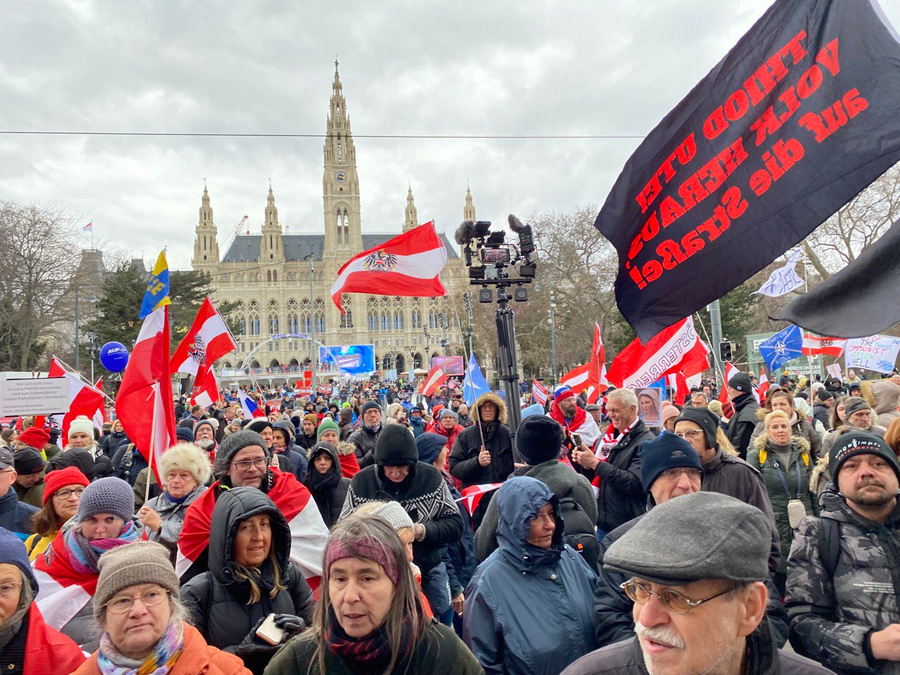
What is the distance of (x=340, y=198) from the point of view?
103562 mm

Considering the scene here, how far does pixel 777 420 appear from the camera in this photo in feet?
15.5

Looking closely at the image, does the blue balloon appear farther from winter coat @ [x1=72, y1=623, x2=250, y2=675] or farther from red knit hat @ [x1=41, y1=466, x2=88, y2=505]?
winter coat @ [x1=72, y1=623, x2=250, y2=675]

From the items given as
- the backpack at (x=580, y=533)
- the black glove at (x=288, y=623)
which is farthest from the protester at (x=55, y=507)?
the backpack at (x=580, y=533)

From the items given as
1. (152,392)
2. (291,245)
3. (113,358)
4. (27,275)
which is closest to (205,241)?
(291,245)

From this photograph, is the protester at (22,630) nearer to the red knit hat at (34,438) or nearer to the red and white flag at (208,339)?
the red knit hat at (34,438)

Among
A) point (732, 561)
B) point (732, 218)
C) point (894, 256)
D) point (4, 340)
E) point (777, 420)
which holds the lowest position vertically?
point (732, 561)

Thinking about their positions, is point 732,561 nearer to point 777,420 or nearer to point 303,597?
point 303,597

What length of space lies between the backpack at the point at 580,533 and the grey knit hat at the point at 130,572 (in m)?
1.77

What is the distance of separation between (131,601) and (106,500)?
1.02m

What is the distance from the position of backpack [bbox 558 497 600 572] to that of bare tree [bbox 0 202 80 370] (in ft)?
101

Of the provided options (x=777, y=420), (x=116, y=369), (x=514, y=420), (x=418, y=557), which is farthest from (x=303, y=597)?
(x=116, y=369)

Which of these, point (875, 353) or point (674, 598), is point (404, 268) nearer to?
point (674, 598)

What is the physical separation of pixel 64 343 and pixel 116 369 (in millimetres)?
28759

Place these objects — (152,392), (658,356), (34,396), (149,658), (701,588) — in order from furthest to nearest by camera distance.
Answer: (34,396)
(658,356)
(152,392)
(149,658)
(701,588)
